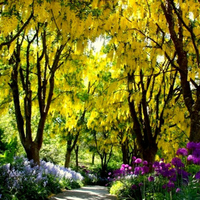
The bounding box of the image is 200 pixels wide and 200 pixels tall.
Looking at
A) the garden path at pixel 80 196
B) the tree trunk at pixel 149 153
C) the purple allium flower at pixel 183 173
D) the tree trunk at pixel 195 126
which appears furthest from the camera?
the tree trunk at pixel 149 153

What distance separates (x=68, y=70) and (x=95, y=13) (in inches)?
170

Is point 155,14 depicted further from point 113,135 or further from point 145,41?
point 113,135

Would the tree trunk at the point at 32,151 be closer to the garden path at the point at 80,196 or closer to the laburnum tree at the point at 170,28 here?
the garden path at the point at 80,196

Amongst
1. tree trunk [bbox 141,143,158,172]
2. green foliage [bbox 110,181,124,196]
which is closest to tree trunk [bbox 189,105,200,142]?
tree trunk [bbox 141,143,158,172]

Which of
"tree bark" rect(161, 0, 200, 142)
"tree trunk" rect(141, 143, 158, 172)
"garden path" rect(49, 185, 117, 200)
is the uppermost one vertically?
"tree bark" rect(161, 0, 200, 142)

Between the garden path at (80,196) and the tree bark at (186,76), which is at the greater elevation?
the tree bark at (186,76)

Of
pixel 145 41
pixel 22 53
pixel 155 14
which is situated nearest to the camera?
pixel 155 14

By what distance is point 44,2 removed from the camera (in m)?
4.36

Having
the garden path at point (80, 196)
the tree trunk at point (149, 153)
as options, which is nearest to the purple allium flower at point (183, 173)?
the garden path at point (80, 196)

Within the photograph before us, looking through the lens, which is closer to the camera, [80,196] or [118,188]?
[80,196]

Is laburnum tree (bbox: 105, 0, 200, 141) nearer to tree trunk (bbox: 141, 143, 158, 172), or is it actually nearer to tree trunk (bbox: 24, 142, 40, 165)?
tree trunk (bbox: 141, 143, 158, 172)

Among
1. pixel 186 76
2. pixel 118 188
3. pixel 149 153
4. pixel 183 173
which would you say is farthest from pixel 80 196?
pixel 183 173

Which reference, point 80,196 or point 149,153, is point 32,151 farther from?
point 149,153

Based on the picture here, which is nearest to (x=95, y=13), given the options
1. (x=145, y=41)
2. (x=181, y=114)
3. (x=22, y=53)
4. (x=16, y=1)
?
(x=16, y=1)
